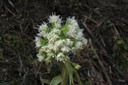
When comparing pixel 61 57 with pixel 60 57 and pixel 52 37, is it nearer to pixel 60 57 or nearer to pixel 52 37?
pixel 60 57

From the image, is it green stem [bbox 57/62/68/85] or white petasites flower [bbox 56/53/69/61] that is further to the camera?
green stem [bbox 57/62/68/85]

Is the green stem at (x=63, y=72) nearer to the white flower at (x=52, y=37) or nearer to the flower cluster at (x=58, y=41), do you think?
the flower cluster at (x=58, y=41)

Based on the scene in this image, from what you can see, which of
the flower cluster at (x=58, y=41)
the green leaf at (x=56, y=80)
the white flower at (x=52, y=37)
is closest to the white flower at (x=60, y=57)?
the flower cluster at (x=58, y=41)

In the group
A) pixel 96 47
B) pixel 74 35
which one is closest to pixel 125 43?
pixel 96 47

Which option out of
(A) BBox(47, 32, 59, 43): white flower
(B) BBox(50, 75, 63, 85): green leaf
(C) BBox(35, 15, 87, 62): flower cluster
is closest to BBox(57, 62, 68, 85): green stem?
(B) BBox(50, 75, 63, 85): green leaf

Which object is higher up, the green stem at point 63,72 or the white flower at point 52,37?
the white flower at point 52,37

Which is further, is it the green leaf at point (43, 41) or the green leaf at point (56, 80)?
the green leaf at point (56, 80)

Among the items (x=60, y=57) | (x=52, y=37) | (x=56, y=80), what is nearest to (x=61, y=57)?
(x=60, y=57)

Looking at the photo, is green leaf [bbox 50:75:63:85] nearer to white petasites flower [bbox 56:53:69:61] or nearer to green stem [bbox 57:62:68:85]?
green stem [bbox 57:62:68:85]
